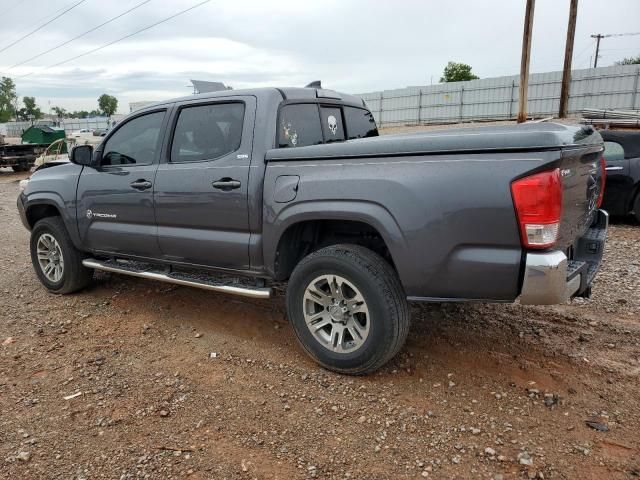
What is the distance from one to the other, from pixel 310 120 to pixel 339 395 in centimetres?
213

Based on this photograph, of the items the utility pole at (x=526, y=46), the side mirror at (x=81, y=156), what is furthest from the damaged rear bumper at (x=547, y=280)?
the utility pole at (x=526, y=46)

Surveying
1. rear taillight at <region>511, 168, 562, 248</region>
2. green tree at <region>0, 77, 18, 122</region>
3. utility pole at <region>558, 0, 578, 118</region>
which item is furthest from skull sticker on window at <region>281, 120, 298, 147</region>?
green tree at <region>0, 77, 18, 122</region>

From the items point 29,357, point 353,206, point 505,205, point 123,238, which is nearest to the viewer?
point 505,205

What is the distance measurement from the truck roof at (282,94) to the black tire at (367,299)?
1.29 metres

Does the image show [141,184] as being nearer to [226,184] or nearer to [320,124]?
[226,184]

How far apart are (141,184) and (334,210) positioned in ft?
6.32

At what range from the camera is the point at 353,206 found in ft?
10.3

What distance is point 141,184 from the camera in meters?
4.28

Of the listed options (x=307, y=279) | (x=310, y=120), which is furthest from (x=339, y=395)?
(x=310, y=120)

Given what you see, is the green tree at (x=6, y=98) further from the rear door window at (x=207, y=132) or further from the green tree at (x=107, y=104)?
the rear door window at (x=207, y=132)

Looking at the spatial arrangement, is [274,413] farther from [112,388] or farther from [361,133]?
[361,133]

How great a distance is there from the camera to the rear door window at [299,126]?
149 inches

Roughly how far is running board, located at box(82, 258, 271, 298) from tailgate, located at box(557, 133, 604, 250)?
200cm

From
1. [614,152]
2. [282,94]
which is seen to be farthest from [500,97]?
[282,94]
